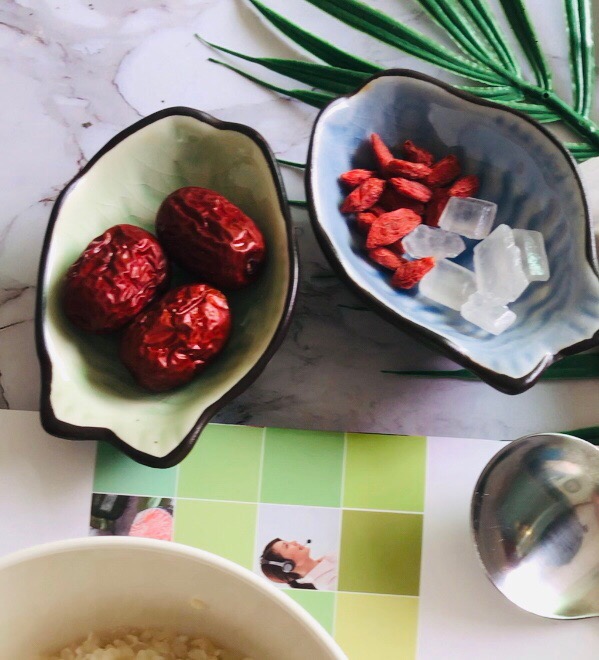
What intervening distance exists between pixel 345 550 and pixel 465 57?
49 centimetres

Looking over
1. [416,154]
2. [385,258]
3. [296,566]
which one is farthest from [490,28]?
[296,566]

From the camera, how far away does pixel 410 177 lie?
2.17ft

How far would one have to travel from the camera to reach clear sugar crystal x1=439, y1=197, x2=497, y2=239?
2.15 ft

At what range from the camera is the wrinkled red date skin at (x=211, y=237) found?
60 cm

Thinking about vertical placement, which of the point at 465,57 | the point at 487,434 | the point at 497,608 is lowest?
the point at 497,608

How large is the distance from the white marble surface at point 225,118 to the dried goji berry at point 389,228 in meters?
0.06

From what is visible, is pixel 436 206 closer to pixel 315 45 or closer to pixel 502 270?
pixel 502 270

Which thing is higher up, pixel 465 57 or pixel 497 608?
pixel 465 57

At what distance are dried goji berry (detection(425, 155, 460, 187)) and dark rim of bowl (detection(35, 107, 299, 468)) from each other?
15cm

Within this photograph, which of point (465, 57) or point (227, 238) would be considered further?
point (465, 57)

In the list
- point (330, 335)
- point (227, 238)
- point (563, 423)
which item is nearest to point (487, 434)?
point (563, 423)

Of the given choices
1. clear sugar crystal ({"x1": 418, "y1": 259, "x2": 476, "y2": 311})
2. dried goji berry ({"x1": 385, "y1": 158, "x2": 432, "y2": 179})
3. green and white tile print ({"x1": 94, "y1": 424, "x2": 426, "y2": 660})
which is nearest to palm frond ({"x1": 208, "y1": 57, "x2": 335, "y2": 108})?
dried goji berry ({"x1": 385, "y1": 158, "x2": 432, "y2": 179})

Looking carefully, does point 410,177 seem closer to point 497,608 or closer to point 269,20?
point 269,20

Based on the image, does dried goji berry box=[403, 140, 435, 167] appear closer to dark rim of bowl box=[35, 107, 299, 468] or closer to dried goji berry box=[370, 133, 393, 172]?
dried goji berry box=[370, 133, 393, 172]
